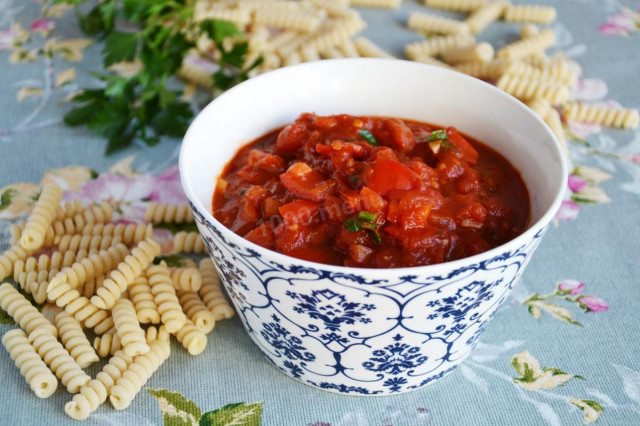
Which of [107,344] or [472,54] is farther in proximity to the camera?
[472,54]

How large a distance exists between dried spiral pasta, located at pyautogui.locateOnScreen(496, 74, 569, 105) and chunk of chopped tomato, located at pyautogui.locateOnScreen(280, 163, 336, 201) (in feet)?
5.81

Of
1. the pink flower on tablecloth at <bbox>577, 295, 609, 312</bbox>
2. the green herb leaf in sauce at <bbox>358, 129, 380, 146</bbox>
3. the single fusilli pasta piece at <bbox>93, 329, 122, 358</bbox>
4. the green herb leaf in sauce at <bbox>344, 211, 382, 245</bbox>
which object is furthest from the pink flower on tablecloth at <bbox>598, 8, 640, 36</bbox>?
the single fusilli pasta piece at <bbox>93, 329, 122, 358</bbox>

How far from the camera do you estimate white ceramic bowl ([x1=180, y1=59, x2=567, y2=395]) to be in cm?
198

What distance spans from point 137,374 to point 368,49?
2581 millimetres

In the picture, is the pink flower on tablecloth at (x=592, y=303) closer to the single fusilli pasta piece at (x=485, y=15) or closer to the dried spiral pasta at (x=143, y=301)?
the dried spiral pasta at (x=143, y=301)

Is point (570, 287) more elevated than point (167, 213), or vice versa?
point (570, 287)

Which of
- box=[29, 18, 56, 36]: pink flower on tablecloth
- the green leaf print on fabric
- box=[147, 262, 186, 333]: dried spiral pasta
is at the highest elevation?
box=[147, 262, 186, 333]: dried spiral pasta

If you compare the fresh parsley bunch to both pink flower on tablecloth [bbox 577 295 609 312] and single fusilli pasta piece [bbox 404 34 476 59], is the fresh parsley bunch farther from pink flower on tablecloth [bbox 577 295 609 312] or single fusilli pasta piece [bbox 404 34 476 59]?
pink flower on tablecloth [bbox 577 295 609 312]

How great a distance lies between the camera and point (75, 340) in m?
2.49

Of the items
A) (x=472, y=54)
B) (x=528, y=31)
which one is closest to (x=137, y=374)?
(x=472, y=54)

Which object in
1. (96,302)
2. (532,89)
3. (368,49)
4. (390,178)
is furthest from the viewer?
(368,49)

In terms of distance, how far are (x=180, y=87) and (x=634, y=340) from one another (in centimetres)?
280

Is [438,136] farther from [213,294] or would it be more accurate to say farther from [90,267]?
[90,267]

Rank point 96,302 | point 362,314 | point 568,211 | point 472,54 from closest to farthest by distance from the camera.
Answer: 1. point 362,314
2. point 96,302
3. point 568,211
4. point 472,54
